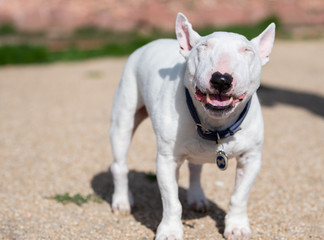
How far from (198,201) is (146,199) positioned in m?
0.68

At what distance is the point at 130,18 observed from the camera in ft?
68.8

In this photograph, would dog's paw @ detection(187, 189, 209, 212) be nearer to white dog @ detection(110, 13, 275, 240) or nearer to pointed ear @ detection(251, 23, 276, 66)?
white dog @ detection(110, 13, 275, 240)

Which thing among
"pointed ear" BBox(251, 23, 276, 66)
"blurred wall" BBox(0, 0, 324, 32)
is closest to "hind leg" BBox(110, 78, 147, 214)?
"pointed ear" BBox(251, 23, 276, 66)

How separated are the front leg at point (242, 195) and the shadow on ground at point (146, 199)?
246 mm

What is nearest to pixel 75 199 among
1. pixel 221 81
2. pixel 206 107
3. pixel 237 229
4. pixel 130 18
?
pixel 237 229

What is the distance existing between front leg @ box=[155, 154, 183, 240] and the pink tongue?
2.46ft

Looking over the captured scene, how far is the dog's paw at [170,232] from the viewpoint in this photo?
11.1 ft

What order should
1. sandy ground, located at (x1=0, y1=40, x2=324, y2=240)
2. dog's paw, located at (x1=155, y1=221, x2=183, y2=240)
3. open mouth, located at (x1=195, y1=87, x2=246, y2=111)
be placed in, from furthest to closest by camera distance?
sandy ground, located at (x1=0, y1=40, x2=324, y2=240), dog's paw, located at (x1=155, y1=221, x2=183, y2=240), open mouth, located at (x1=195, y1=87, x2=246, y2=111)

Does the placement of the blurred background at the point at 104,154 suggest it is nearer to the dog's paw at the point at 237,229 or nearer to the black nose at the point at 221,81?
the dog's paw at the point at 237,229

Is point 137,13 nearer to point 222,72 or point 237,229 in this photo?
point 237,229

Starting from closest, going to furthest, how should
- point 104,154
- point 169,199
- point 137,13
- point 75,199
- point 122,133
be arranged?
point 169,199 → point 122,133 → point 75,199 → point 104,154 → point 137,13

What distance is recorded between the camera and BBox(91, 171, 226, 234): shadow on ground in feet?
13.5

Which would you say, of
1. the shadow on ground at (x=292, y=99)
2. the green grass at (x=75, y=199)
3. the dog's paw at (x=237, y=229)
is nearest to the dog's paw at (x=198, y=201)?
the dog's paw at (x=237, y=229)

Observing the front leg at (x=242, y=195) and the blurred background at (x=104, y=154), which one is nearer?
the front leg at (x=242, y=195)
